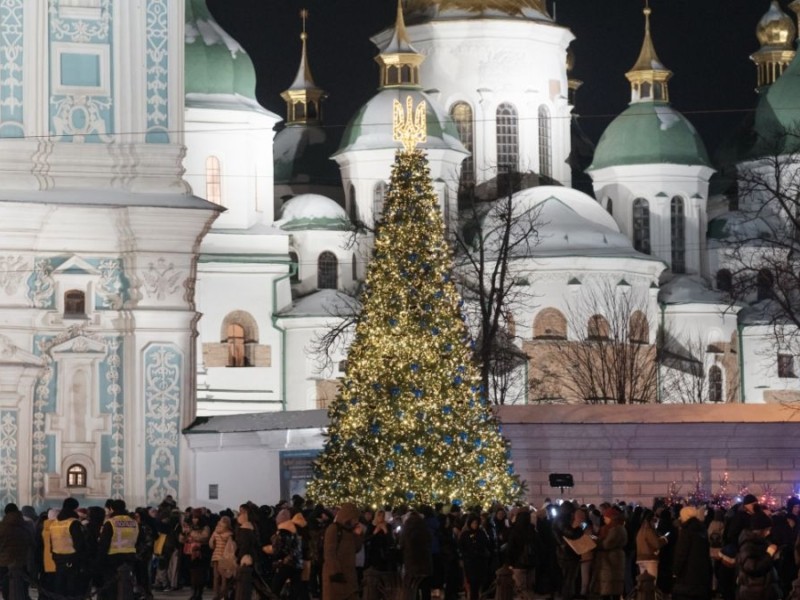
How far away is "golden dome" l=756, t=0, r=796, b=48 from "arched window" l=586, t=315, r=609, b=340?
17251mm

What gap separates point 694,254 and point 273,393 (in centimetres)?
1449

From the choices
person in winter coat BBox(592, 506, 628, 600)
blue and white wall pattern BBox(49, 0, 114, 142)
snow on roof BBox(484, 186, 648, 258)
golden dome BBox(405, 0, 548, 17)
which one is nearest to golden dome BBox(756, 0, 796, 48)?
golden dome BBox(405, 0, 548, 17)

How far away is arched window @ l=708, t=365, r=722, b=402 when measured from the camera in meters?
67.3

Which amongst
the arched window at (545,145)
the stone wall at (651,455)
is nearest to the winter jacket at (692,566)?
the stone wall at (651,455)

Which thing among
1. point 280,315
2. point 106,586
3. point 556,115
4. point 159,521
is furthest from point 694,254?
point 106,586

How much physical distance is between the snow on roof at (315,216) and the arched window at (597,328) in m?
6.53

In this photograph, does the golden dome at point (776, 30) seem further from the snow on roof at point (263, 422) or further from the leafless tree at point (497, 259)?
Answer: the snow on roof at point (263, 422)

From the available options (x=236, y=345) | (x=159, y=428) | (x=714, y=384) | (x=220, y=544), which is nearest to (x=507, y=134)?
(x=714, y=384)

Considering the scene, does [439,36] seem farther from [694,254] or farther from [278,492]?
[278,492]

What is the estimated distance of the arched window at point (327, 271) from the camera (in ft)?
213

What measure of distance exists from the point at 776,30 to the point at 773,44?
0.48 metres

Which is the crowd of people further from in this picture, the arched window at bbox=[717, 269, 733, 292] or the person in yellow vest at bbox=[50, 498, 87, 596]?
the arched window at bbox=[717, 269, 733, 292]

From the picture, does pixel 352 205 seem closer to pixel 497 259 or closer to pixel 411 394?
pixel 497 259

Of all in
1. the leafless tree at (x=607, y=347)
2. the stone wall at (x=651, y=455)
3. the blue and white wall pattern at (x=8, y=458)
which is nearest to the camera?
the stone wall at (x=651, y=455)
